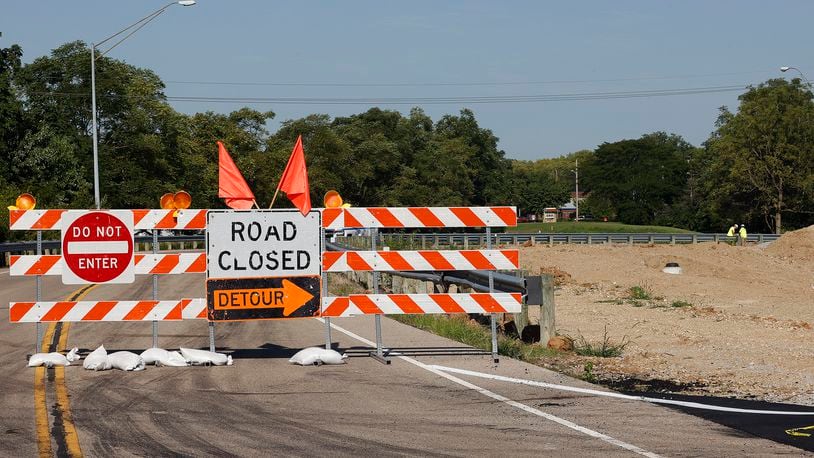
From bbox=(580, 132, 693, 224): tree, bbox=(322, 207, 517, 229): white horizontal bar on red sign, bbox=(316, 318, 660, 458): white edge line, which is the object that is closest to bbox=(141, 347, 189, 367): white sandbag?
bbox=(322, 207, 517, 229): white horizontal bar on red sign

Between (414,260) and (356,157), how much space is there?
110111 mm

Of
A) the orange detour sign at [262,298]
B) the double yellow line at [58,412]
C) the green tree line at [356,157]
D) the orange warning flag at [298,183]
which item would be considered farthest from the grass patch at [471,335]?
the green tree line at [356,157]

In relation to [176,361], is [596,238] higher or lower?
higher

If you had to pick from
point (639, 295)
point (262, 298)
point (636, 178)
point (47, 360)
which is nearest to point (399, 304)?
point (262, 298)

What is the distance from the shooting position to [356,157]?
123 meters

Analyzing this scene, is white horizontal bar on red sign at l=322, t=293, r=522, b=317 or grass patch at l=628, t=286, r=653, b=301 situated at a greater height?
white horizontal bar on red sign at l=322, t=293, r=522, b=317

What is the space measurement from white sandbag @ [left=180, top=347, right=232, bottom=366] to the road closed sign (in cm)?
42

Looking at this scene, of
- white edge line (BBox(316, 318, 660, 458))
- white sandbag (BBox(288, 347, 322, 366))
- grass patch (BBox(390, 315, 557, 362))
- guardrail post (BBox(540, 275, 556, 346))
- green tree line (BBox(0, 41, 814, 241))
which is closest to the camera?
white edge line (BBox(316, 318, 660, 458))

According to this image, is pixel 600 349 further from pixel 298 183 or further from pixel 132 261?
pixel 132 261

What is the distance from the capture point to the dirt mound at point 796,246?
56094 millimetres

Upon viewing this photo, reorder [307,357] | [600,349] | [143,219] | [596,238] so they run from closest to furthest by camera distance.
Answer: [307,357] → [143,219] → [600,349] → [596,238]

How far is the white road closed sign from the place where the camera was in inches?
501

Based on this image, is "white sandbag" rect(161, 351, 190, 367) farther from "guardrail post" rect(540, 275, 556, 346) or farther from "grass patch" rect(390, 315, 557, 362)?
"guardrail post" rect(540, 275, 556, 346)

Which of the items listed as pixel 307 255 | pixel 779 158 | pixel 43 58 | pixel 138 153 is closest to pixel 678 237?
pixel 779 158
